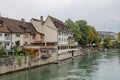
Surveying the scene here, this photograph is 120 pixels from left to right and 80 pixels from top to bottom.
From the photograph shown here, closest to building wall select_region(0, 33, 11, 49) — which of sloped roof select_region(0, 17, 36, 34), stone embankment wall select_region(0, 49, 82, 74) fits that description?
sloped roof select_region(0, 17, 36, 34)

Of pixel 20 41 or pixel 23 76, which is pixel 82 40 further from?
pixel 23 76

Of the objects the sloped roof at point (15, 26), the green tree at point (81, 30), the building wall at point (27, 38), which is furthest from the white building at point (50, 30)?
the green tree at point (81, 30)

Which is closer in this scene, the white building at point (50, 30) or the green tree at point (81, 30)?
the white building at point (50, 30)

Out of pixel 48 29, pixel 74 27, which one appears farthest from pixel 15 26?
pixel 74 27

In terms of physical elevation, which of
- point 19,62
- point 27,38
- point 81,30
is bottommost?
point 19,62

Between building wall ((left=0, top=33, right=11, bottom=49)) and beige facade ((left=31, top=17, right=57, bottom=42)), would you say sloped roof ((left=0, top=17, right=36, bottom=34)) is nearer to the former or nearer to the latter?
building wall ((left=0, top=33, right=11, bottom=49))

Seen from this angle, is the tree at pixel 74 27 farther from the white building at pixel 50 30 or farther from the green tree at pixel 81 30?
the white building at pixel 50 30

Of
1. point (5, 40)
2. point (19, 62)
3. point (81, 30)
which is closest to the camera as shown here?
point (19, 62)

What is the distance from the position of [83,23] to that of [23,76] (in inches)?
2107

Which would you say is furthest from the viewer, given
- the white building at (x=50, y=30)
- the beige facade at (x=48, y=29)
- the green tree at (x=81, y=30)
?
the green tree at (x=81, y=30)

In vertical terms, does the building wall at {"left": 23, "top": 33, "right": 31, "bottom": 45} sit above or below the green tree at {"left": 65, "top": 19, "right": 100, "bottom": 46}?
below

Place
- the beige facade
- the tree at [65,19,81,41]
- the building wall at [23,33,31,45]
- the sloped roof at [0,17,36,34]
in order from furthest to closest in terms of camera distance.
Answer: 1. the tree at [65,19,81,41]
2. the beige facade
3. the building wall at [23,33,31,45]
4. the sloped roof at [0,17,36,34]

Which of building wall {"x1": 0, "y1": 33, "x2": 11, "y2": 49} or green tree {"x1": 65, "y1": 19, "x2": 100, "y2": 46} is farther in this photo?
green tree {"x1": 65, "y1": 19, "x2": 100, "y2": 46}

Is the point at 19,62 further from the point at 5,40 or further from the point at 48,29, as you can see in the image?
the point at 48,29
